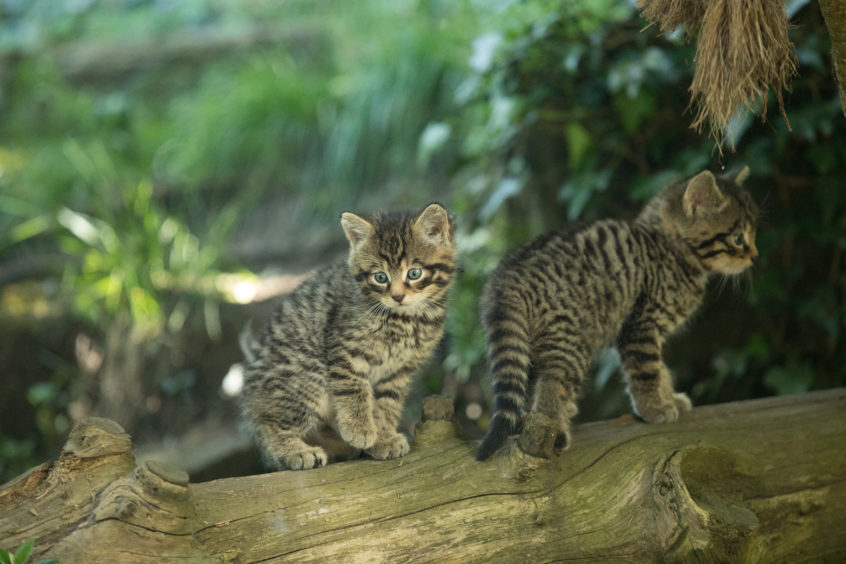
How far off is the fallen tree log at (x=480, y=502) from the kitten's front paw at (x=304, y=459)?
141mm

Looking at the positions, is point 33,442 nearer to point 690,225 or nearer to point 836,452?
point 690,225

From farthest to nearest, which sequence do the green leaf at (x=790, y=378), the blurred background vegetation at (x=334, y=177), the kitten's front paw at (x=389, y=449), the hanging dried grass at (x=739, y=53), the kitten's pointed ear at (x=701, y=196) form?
the blurred background vegetation at (x=334, y=177) → the green leaf at (x=790, y=378) → the kitten's pointed ear at (x=701, y=196) → the kitten's front paw at (x=389, y=449) → the hanging dried grass at (x=739, y=53)

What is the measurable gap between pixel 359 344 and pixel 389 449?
1.32 feet

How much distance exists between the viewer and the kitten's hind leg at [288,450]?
9.45 ft

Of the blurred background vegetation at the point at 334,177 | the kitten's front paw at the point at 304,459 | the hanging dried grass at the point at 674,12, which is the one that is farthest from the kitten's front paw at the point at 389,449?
the hanging dried grass at the point at 674,12

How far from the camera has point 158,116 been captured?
7.98m

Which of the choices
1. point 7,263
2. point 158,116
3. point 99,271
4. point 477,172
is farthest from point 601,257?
point 158,116

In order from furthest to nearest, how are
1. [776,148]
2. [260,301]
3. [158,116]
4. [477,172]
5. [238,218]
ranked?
[158,116] < [238,218] < [260,301] < [477,172] < [776,148]

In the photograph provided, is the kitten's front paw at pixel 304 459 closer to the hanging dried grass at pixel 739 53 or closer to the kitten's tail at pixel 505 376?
the kitten's tail at pixel 505 376

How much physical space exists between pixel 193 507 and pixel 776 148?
3.28 metres

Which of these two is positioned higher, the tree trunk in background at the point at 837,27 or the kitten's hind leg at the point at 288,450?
the tree trunk in background at the point at 837,27

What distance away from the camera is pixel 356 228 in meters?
3.14

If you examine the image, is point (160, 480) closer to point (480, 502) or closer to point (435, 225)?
point (480, 502)

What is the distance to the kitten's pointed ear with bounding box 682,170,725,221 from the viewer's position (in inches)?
129
